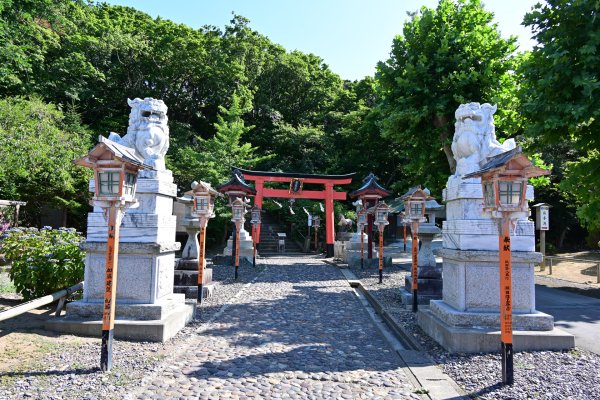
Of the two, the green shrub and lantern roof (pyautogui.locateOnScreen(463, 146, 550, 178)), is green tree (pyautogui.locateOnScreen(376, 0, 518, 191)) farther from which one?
the green shrub

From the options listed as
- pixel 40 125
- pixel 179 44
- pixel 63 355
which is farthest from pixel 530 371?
pixel 179 44

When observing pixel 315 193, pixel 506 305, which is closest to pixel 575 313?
pixel 506 305

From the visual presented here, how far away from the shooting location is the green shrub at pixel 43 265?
269 inches

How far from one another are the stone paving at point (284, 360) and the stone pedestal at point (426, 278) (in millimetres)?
1409

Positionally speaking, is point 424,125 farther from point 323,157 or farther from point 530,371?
point 323,157

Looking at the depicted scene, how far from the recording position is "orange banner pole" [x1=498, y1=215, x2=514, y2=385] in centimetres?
402

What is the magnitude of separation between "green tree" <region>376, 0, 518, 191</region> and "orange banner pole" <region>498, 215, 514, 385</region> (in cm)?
927

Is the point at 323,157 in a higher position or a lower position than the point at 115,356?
higher

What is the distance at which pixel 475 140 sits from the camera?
604 cm

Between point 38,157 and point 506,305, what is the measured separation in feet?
56.1

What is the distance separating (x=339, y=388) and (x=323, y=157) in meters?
25.6

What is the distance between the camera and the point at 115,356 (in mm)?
4613

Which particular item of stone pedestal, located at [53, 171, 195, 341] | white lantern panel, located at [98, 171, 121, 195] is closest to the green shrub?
stone pedestal, located at [53, 171, 195, 341]

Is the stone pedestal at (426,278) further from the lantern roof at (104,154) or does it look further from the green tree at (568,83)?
the lantern roof at (104,154)
